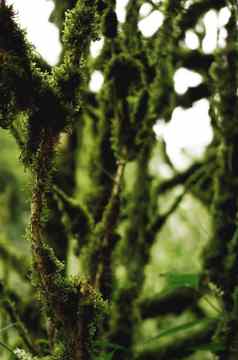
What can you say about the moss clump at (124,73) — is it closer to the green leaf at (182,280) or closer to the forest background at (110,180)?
the forest background at (110,180)

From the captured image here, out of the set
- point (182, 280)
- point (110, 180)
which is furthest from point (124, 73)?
point (182, 280)

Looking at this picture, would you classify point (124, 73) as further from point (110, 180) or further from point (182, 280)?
point (182, 280)

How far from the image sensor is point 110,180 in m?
1.56

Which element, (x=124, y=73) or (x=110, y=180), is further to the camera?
(x=110, y=180)

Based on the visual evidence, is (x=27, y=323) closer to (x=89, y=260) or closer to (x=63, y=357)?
(x=89, y=260)

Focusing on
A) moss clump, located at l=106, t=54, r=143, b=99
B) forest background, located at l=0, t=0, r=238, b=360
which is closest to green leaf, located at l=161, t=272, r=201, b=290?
forest background, located at l=0, t=0, r=238, b=360

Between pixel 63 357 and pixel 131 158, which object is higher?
pixel 131 158

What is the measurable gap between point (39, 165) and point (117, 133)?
600 millimetres

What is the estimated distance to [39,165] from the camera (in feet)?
2.40

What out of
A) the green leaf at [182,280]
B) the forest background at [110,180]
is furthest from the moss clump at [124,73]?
the green leaf at [182,280]

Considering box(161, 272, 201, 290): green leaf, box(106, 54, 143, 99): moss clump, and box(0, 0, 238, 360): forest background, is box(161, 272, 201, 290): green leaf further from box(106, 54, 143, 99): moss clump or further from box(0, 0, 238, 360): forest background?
box(106, 54, 143, 99): moss clump

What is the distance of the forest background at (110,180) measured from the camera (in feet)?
2.39

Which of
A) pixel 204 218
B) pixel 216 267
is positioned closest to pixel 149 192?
pixel 216 267

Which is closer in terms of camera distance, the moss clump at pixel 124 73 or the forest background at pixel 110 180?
the forest background at pixel 110 180
